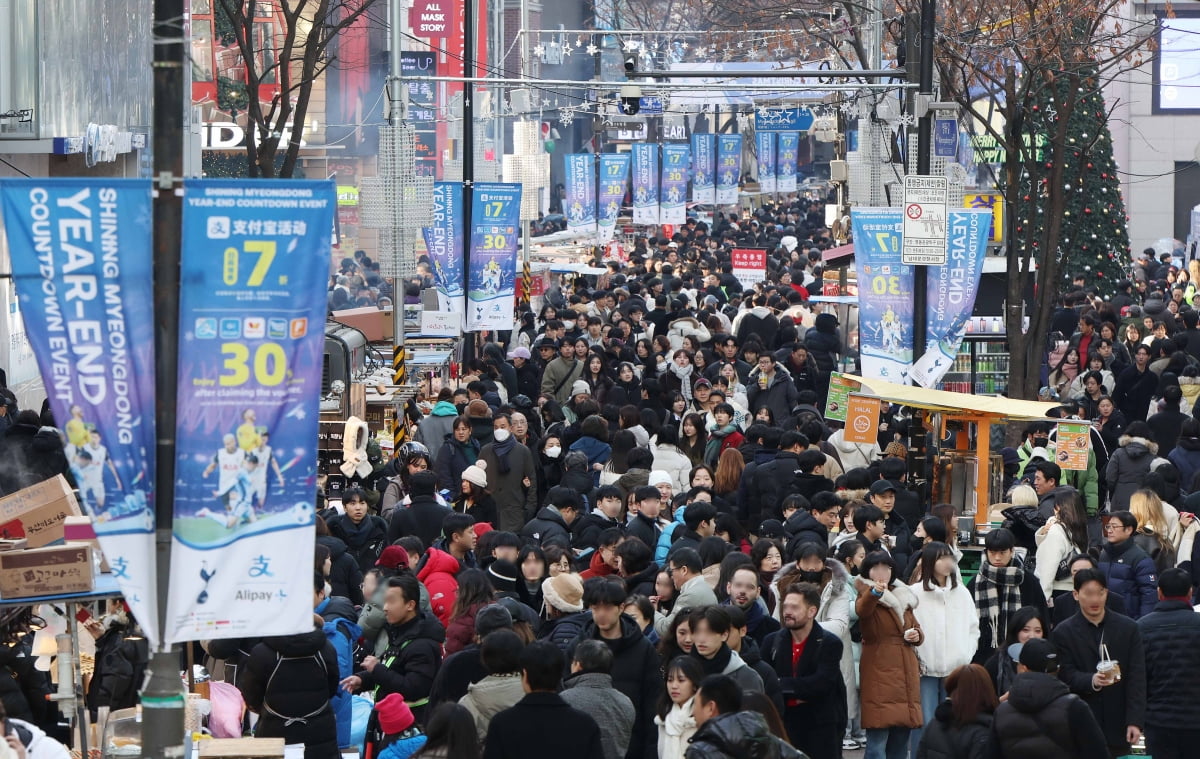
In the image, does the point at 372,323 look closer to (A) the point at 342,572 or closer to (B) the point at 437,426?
(B) the point at 437,426

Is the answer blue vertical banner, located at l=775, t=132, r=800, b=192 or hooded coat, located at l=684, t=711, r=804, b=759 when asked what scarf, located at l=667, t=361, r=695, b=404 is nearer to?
hooded coat, located at l=684, t=711, r=804, b=759

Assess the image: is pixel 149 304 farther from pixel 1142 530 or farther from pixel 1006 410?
pixel 1006 410

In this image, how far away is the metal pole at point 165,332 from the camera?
6.31 meters

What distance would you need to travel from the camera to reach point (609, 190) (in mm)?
41594

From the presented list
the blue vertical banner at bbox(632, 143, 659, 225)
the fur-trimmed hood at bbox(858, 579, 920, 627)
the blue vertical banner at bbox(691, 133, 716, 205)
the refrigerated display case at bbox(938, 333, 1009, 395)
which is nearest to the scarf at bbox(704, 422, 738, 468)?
the fur-trimmed hood at bbox(858, 579, 920, 627)

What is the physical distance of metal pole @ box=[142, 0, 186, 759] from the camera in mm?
6312

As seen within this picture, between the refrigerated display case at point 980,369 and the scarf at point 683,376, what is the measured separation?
2900 millimetres

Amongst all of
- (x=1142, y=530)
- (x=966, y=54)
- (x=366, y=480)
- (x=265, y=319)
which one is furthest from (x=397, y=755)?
(x=966, y=54)

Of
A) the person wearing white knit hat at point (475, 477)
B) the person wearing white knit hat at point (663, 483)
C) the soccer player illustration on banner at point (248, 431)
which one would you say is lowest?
the person wearing white knit hat at point (663, 483)

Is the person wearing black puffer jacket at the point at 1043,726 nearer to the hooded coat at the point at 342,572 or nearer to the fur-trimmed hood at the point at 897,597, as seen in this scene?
the fur-trimmed hood at the point at 897,597

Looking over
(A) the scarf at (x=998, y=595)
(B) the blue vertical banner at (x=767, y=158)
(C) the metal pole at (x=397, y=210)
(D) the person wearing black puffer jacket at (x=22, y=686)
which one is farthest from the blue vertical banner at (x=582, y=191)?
(D) the person wearing black puffer jacket at (x=22, y=686)

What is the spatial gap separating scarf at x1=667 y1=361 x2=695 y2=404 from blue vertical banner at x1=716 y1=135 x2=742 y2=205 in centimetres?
3053

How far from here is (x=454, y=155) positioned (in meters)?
32.9

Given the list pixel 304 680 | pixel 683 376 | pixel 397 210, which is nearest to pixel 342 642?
pixel 304 680
